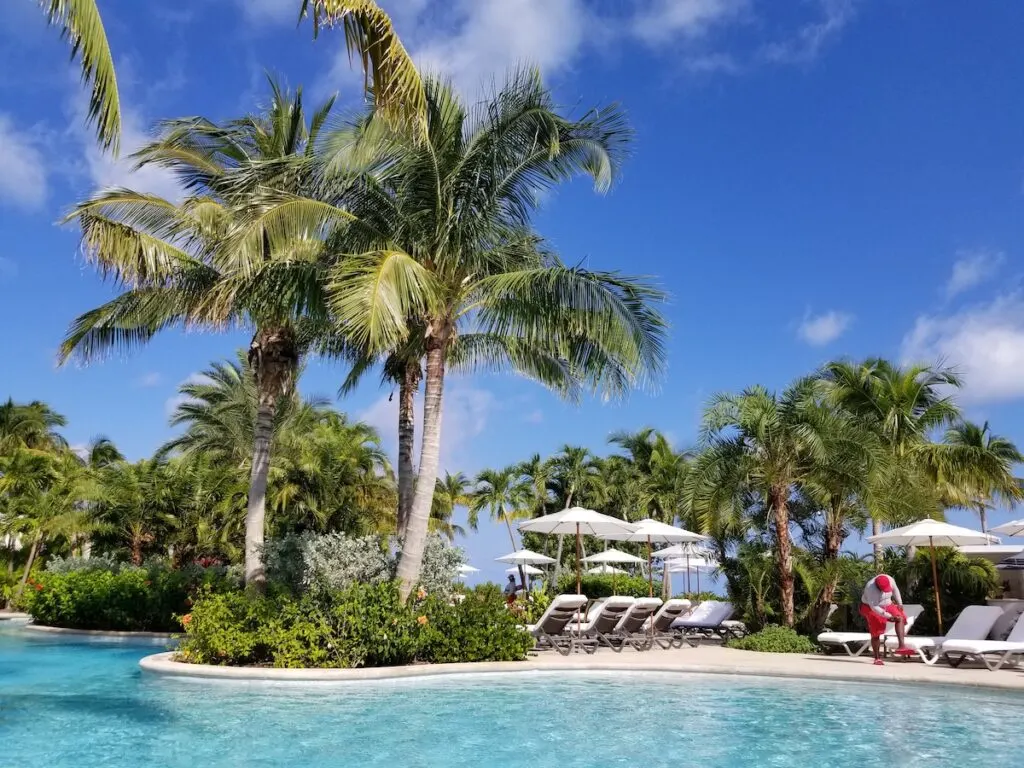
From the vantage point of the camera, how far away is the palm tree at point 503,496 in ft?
149

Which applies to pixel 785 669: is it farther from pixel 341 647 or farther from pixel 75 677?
pixel 75 677

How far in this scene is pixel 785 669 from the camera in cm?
1217

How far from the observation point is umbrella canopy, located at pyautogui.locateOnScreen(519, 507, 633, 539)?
1742 cm

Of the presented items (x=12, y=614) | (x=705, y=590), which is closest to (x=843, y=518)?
(x=705, y=590)

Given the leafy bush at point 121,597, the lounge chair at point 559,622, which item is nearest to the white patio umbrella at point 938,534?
the lounge chair at point 559,622

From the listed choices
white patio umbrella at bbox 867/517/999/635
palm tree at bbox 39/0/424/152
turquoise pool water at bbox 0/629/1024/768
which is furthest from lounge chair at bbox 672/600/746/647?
palm tree at bbox 39/0/424/152

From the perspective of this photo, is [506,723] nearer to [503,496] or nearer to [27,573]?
[27,573]

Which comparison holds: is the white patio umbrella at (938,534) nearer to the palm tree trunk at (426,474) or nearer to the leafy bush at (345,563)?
the leafy bush at (345,563)

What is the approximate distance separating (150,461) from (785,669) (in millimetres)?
20306

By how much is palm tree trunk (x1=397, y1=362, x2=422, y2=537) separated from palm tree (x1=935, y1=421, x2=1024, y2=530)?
15628 mm

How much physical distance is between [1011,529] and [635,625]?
6700mm

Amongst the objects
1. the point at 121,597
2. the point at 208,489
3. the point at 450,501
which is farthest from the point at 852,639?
the point at 450,501

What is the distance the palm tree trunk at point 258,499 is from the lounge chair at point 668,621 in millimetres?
7282

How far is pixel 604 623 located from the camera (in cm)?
1528
